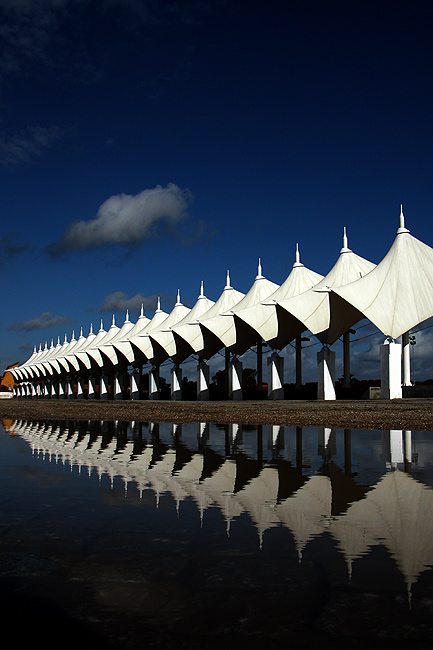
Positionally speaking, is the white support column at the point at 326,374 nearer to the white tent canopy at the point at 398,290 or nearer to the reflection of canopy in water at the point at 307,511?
the white tent canopy at the point at 398,290

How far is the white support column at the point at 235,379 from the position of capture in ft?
151

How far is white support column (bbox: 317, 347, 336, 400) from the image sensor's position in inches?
1421

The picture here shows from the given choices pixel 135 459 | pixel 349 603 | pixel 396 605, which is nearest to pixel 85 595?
pixel 349 603

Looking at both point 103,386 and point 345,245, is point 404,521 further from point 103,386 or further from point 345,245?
point 103,386

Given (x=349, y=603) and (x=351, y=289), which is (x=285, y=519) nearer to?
(x=349, y=603)

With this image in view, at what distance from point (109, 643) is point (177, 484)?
385cm

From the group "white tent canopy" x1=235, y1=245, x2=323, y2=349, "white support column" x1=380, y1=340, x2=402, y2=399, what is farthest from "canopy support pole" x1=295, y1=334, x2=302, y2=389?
"white support column" x1=380, y1=340, x2=402, y2=399

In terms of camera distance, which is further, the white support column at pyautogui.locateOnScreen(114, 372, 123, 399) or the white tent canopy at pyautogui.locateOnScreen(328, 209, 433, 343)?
the white support column at pyautogui.locateOnScreen(114, 372, 123, 399)

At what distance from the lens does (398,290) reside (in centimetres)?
3148

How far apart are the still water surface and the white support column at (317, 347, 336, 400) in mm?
28339

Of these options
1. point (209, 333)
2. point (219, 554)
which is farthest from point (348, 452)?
point (209, 333)

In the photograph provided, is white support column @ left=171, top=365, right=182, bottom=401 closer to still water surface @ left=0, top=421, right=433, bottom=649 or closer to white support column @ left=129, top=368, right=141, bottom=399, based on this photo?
white support column @ left=129, top=368, right=141, bottom=399

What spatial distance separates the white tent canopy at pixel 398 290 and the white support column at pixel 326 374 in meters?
4.94

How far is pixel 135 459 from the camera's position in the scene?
861 centimetres
